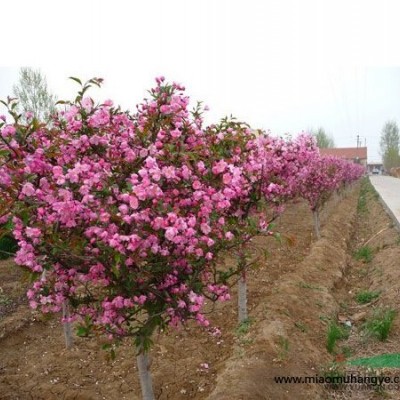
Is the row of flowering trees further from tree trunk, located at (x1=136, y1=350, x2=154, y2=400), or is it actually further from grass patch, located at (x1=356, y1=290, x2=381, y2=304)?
grass patch, located at (x1=356, y1=290, x2=381, y2=304)

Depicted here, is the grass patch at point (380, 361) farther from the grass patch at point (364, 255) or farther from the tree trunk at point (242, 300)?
the grass patch at point (364, 255)

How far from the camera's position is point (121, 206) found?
230cm

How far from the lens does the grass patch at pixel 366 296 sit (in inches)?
289

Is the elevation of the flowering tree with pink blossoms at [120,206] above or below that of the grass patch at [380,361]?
above

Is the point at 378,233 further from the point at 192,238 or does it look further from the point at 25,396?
the point at 192,238

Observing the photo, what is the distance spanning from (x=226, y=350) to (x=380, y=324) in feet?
6.83

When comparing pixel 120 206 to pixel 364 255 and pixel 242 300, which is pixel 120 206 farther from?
pixel 364 255

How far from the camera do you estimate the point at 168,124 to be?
9.73 ft

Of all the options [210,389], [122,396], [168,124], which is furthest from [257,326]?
[168,124]

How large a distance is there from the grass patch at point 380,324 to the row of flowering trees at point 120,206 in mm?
3416

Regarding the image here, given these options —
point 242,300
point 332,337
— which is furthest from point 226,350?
point 332,337

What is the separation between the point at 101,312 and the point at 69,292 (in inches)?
10.3

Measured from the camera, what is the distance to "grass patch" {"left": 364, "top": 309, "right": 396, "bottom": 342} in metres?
5.52

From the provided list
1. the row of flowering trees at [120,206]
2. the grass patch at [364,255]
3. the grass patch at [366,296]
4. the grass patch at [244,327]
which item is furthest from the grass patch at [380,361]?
the grass patch at [364,255]
